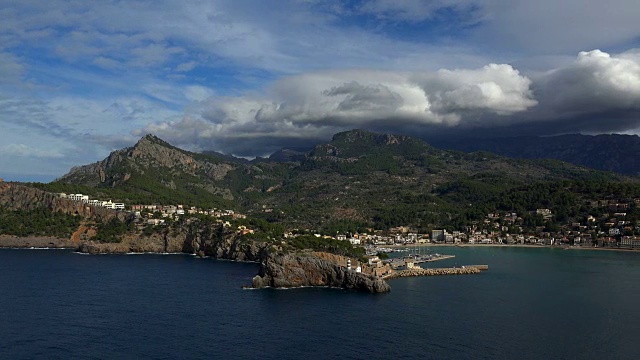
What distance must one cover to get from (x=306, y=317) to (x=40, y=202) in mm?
111387

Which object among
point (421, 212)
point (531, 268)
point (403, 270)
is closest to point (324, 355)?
point (403, 270)

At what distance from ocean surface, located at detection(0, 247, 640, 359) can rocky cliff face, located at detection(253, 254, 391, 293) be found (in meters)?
2.27

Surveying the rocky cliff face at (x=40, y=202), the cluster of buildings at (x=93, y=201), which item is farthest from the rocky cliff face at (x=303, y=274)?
the cluster of buildings at (x=93, y=201)

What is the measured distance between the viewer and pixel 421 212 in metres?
185

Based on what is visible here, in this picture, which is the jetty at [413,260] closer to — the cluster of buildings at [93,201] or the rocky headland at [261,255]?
the rocky headland at [261,255]

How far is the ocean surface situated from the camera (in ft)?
145

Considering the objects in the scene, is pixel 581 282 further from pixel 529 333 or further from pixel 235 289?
pixel 235 289

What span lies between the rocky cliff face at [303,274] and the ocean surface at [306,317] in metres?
2.27

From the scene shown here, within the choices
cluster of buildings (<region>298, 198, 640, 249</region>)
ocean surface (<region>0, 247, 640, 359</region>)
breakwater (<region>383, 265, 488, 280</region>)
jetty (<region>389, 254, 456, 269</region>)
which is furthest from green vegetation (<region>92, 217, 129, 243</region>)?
breakwater (<region>383, 265, 488, 280</region>)

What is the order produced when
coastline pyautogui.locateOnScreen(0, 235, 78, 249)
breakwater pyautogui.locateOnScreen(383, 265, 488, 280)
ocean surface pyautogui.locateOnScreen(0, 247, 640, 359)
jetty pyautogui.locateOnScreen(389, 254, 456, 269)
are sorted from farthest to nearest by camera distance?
coastline pyautogui.locateOnScreen(0, 235, 78, 249) → jetty pyautogui.locateOnScreen(389, 254, 456, 269) → breakwater pyautogui.locateOnScreen(383, 265, 488, 280) → ocean surface pyautogui.locateOnScreen(0, 247, 640, 359)

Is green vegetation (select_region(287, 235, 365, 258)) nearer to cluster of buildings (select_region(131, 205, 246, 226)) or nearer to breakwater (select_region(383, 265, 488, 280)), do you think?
breakwater (select_region(383, 265, 488, 280))

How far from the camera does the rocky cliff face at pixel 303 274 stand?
71.5 m

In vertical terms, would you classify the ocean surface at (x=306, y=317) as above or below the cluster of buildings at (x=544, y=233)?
below

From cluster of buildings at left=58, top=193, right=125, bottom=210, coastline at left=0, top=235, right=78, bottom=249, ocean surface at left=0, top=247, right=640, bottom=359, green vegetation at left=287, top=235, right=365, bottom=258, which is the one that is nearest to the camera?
ocean surface at left=0, top=247, right=640, bottom=359
